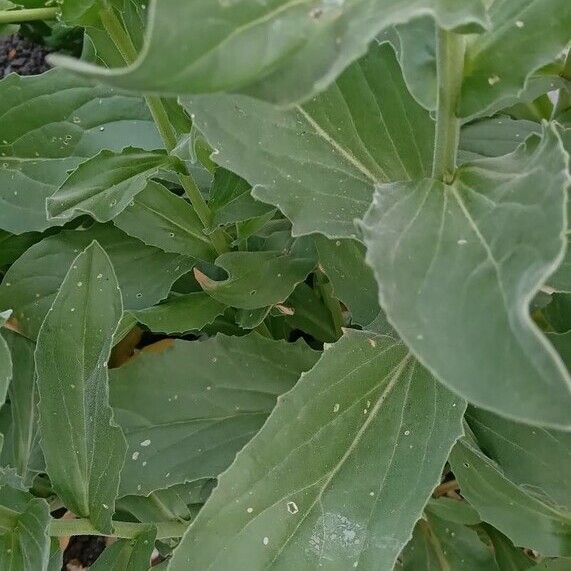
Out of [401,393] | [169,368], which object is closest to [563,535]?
[401,393]

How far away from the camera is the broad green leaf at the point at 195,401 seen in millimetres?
558

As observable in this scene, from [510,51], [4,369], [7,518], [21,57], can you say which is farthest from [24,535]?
[21,57]

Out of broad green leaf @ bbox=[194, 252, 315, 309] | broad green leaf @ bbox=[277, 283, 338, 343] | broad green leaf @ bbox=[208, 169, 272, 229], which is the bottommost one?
broad green leaf @ bbox=[277, 283, 338, 343]

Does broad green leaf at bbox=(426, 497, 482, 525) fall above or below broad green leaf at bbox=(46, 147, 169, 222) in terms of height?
below

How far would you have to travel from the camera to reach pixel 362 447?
43 cm

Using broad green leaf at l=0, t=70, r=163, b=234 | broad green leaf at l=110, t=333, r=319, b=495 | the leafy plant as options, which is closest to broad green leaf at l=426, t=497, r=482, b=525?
the leafy plant

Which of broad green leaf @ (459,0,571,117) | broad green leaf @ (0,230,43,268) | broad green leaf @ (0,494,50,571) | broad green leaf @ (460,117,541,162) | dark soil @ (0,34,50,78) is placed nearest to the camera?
broad green leaf @ (459,0,571,117)

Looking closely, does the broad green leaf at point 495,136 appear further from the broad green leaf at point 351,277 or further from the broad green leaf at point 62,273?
the broad green leaf at point 62,273

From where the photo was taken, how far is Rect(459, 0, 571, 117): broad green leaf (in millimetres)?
325

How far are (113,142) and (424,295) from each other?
413 mm

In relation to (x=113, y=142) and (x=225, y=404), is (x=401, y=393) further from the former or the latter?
(x=113, y=142)

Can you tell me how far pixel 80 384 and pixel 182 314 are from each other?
10cm

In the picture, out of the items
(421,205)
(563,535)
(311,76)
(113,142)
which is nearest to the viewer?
(311,76)

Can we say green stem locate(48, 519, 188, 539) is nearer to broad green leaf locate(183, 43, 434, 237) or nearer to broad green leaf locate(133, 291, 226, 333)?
broad green leaf locate(133, 291, 226, 333)
